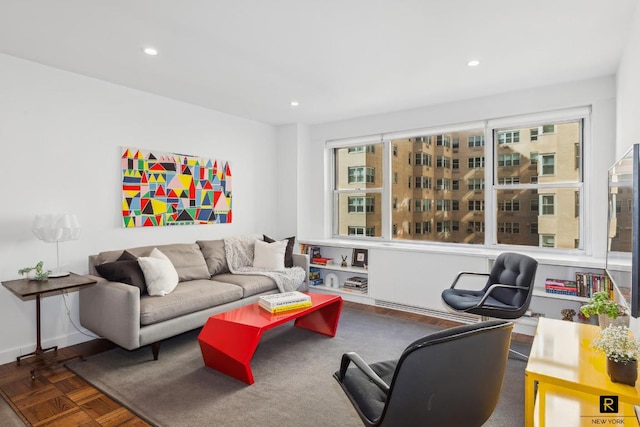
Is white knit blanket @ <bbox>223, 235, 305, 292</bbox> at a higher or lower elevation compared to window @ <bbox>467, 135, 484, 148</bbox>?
lower

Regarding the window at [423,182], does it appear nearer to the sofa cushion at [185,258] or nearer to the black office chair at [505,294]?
the black office chair at [505,294]

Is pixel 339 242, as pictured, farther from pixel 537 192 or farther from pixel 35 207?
pixel 35 207

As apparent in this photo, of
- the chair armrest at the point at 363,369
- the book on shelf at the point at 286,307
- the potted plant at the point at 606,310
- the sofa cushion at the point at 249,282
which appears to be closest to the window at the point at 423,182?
the sofa cushion at the point at 249,282

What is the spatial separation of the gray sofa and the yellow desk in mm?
2606

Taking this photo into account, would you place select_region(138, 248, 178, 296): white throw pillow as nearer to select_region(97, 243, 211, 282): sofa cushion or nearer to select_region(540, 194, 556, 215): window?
select_region(97, 243, 211, 282): sofa cushion

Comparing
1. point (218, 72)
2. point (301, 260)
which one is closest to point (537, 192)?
point (301, 260)

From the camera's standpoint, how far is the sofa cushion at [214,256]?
4117mm

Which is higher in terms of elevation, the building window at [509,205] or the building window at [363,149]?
the building window at [363,149]

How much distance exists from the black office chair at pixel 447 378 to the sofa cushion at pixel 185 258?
2781mm

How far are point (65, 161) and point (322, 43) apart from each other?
8.31ft

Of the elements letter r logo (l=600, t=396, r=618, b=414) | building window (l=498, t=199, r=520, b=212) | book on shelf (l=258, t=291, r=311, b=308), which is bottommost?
letter r logo (l=600, t=396, r=618, b=414)

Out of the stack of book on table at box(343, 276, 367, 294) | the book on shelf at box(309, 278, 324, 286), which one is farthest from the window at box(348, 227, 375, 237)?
the book on shelf at box(309, 278, 324, 286)

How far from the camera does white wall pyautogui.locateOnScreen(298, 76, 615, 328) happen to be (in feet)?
11.0

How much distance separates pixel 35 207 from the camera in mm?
3072
